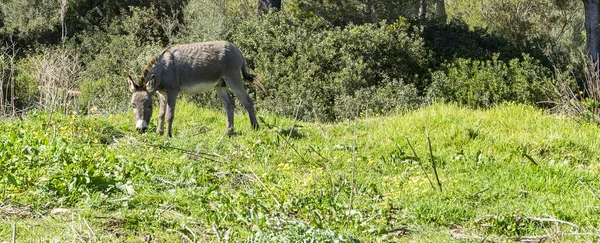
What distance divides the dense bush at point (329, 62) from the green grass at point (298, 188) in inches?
316

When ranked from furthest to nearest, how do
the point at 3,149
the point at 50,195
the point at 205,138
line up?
1. the point at 205,138
2. the point at 3,149
3. the point at 50,195

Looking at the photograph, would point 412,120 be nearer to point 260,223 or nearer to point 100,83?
point 260,223

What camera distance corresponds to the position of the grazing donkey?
1048cm

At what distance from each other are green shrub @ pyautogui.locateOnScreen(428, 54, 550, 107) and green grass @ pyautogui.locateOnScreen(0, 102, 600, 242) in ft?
26.5

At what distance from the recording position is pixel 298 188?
6324 millimetres

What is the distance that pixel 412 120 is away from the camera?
10523 millimetres

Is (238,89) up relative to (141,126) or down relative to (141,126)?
up

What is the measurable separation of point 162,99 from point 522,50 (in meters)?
14.5

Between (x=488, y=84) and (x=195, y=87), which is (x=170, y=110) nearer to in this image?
(x=195, y=87)

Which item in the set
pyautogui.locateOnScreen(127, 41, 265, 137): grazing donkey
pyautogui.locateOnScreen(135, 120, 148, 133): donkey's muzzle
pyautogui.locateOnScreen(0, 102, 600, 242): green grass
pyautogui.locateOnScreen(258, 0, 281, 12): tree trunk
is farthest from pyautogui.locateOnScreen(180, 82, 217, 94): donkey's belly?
pyautogui.locateOnScreen(258, 0, 281, 12): tree trunk

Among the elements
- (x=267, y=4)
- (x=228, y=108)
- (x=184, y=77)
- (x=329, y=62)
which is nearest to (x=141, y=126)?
(x=184, y=77)

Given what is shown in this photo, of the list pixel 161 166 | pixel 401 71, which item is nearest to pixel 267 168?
pixel 161 166

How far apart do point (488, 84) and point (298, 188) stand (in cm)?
1327

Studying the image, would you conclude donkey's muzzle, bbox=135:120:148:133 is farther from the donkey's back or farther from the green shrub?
the green shrub
